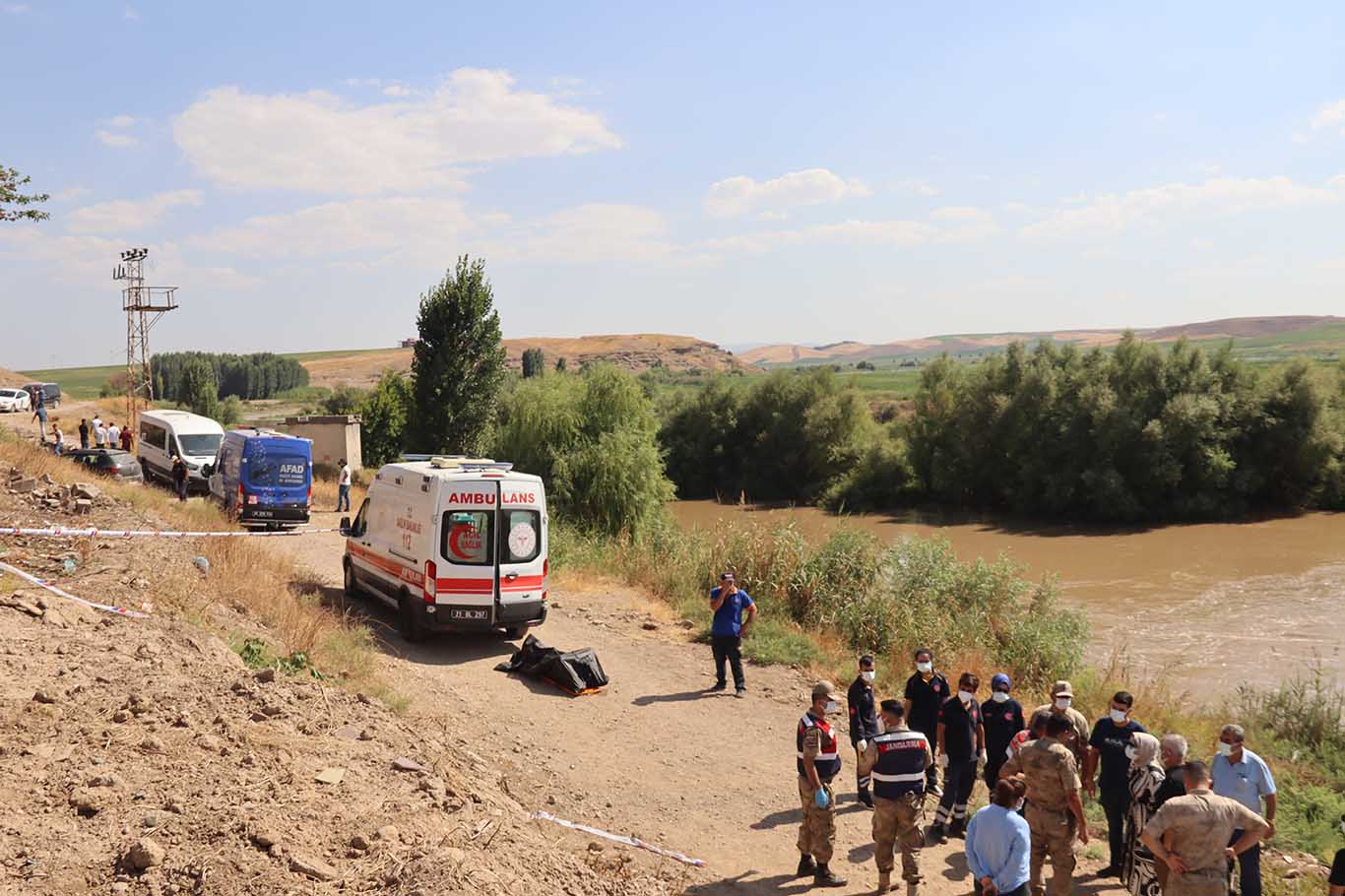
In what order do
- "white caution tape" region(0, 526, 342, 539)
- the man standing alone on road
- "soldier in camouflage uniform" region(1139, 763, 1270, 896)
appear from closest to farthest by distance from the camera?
"soldier in camouflage uniform" region(1139, 763, 1270, 896), "white caution tape" region(0, 526, 342, 539), the man standing alone on road

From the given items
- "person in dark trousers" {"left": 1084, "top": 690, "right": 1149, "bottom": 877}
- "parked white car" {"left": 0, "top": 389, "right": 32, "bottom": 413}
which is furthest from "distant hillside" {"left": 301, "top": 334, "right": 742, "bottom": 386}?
"person in dark trousers" {"left": 1084, "top": 690, "right": 1149, "bottom": 877}

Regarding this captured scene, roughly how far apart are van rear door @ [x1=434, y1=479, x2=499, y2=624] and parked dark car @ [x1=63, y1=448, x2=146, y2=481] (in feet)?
59.8

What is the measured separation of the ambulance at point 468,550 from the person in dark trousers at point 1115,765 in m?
7.62

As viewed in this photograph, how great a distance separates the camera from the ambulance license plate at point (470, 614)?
12672 mm

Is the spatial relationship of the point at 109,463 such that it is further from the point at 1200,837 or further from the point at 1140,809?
the point at 1200,837

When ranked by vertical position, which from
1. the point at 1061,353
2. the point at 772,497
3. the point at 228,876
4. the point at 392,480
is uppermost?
the point at 1061,353

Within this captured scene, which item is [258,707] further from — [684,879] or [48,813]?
[684,879]

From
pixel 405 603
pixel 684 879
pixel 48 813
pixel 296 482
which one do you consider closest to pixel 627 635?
pixel 405 603

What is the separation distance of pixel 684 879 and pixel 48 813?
4.29 m

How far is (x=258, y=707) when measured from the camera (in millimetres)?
7359

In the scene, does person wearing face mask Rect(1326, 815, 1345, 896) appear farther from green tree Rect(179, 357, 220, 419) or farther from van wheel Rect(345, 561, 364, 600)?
green tree Rect(179, 357, 220, 419)

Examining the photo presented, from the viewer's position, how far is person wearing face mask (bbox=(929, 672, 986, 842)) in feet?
26.8

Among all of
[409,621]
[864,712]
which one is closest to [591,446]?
[409,621]

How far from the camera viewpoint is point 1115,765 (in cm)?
774
